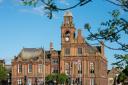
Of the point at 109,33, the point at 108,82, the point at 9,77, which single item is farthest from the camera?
the point at 108,82

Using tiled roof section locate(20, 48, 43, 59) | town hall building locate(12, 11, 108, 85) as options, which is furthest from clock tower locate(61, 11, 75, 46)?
tiled roof section locate(20, 48, 43, 59)

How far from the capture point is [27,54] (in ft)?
328

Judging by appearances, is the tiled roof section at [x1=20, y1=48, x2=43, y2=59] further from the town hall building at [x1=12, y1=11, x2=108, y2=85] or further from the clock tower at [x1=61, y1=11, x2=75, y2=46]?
the clock tower at [x1=61, y1=11, x2=75, y2=46]

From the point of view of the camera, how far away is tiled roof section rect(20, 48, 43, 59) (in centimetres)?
9956

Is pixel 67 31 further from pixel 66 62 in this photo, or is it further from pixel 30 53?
pixel 30 53

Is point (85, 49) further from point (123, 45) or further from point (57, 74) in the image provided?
point (123, 45)

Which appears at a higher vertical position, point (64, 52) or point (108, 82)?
point (64, 52)

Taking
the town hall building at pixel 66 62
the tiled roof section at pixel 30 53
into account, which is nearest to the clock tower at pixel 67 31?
the town hall building at pixel 66 62

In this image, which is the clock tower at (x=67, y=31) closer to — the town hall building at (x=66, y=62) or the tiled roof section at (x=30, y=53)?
the town hall building at (x=66, y=62)

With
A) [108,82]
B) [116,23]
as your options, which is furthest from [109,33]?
[108,82]

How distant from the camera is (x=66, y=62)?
322ft

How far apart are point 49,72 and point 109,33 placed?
3643 inches

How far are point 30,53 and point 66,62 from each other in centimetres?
816

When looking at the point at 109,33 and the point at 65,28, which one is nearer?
the point at 109,33
